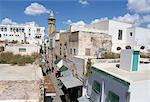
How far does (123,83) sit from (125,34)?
60.6 feet

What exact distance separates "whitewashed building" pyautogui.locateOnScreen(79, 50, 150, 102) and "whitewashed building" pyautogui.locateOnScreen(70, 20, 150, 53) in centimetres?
1188

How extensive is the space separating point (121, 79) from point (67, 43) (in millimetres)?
17989

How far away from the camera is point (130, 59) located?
11.1 m

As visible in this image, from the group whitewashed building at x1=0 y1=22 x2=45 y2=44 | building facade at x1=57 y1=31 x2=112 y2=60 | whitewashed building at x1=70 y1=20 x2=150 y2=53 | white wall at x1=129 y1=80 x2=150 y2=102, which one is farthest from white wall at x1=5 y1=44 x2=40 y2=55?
whitewashed building at x1=0 y1=22 x2=45 y2=44

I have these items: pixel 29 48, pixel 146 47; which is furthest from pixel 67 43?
pixel 146 47

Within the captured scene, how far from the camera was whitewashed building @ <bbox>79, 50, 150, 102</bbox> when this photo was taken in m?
8.38

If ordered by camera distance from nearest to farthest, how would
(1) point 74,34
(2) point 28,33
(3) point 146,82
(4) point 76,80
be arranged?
(3) point 146,82 → (4) point 76,80 → (1) point 74,34 → (2) point 28,33

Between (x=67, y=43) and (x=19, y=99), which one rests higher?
(x=67, y=43)

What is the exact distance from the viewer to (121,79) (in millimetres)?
8867

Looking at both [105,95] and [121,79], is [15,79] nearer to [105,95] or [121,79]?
[105,95]

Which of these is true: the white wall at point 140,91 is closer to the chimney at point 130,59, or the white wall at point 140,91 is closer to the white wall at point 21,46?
the chimney at point 130,59

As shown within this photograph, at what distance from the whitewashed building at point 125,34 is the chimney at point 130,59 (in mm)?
12579

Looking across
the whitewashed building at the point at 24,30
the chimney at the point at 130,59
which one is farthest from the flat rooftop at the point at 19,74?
the whitewashed building at the point at 24,30

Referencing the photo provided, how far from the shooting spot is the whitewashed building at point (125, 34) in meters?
24.6
